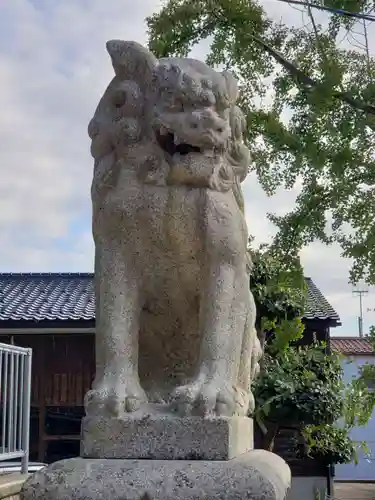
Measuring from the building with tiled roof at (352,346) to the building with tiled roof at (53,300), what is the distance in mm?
3997

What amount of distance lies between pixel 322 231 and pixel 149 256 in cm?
562

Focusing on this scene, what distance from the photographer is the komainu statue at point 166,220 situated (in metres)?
2.29

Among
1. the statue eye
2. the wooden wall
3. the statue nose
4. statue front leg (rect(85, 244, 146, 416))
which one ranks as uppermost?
the statue eye

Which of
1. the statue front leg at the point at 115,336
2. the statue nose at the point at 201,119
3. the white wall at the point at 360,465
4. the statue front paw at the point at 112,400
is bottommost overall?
the white wall at the point at 360,465

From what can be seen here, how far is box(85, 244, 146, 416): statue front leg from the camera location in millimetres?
2168

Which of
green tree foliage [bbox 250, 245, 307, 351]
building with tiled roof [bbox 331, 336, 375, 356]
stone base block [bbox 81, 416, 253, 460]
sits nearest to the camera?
stone base block [bbox 81, 416, 253, 460]

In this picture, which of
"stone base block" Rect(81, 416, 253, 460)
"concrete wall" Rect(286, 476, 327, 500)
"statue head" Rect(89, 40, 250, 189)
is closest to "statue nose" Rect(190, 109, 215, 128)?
"statue head" Rect(89, 40, 250, 189)

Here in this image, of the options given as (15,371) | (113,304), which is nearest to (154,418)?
(113,304)

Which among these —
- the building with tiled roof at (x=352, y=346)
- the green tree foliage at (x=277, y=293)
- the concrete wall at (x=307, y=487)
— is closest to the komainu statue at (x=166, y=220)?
the green tree foliage at (x=277, y=293)

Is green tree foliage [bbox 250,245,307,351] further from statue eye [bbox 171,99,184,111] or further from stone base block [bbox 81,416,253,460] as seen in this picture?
stone base block [bbox 81,416,253,460]

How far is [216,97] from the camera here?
7.77 ft

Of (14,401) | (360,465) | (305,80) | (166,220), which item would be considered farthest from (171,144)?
(360,465)

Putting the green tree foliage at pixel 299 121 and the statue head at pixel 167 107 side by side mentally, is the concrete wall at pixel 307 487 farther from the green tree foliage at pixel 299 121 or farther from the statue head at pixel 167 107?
the statue head at pixel 167 107

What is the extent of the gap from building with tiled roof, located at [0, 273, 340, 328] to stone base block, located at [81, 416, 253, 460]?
29.8ft
